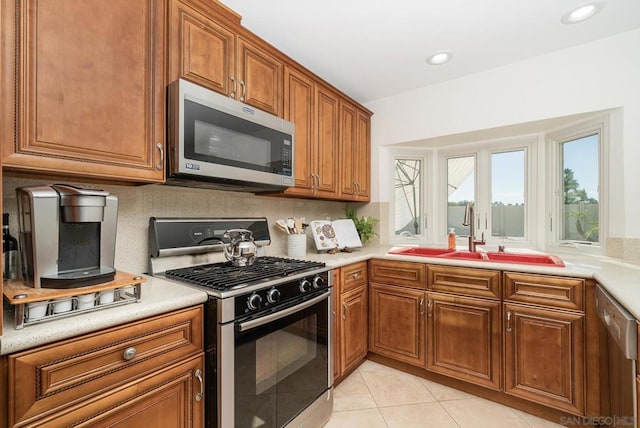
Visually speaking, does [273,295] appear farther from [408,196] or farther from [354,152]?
[408,196]

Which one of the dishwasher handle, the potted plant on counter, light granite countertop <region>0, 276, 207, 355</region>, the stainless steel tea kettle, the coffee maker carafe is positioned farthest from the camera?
the potted plant on counter

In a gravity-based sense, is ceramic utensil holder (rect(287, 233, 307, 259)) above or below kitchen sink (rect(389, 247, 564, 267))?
above

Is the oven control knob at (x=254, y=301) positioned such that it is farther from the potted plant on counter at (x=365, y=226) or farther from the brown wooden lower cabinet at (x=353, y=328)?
the potted plant on counter at (x=365, y=226)

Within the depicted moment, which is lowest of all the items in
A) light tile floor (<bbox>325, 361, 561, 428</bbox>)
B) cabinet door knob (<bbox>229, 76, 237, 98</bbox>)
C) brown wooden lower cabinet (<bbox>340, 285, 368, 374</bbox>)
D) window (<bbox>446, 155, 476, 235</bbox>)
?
light tile floor (<bbox>325, 361, 561, 428</bbox>)

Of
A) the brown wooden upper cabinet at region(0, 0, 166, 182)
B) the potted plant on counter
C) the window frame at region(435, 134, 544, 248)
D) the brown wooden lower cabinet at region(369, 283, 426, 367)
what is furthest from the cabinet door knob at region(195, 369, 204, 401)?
the window frame at region(435, 134, 544, 248)

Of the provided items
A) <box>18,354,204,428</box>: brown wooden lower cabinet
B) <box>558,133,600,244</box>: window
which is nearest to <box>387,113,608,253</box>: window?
<box>558,133,600,244</box>: window

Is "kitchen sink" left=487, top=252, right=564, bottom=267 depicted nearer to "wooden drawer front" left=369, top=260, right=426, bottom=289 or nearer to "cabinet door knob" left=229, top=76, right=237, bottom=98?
"wooden drawer front" left=369, top=260, right=426, bottom=289

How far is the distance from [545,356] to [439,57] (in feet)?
6.83

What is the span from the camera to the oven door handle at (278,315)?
1.22 metres

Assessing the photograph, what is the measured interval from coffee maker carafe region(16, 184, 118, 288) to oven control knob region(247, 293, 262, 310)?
0.50 meters

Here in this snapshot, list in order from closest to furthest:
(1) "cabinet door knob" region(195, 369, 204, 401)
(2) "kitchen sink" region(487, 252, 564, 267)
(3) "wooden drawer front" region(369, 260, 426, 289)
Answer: (1) "cabinet door knob" region(195, 369, 204, 401) → (2) "kitchen sink" region(487, 252, 564, 267) → (3) "wooden drawer front" region(369, 260, 426, 289)

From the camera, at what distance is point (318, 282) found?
166 centimetres

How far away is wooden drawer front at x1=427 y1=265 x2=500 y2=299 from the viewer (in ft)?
6.17

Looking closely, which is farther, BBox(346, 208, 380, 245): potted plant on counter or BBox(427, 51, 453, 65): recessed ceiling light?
BBox(346, 208, 380, 245): potted plant on counter
